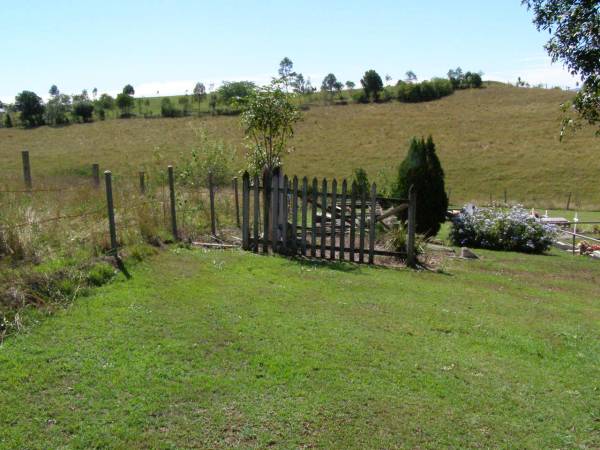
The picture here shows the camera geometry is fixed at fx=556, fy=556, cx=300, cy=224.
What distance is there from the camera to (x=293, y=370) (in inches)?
203

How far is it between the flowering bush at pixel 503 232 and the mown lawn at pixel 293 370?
7522mm

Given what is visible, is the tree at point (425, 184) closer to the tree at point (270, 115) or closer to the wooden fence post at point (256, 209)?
the tree at point (270, 115)

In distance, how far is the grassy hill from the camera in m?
45.8

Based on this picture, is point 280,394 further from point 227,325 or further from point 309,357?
point 227,325

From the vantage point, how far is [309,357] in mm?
5500

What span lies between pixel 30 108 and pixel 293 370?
88.4 metres

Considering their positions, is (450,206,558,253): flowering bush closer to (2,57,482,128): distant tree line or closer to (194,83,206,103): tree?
(2,57,482,128): distant tree line

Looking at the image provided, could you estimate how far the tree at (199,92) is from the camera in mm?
99631

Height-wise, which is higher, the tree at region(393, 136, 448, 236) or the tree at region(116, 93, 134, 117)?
the tree at region(116, 93, 134, 117)

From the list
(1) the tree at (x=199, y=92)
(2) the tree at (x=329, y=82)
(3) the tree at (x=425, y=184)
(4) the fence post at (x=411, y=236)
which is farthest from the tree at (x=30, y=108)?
(4) the fence post at (x=411, y=236)

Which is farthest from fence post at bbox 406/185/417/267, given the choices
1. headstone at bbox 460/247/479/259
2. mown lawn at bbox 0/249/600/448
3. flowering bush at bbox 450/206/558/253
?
flowering bush at bbox 450/206/558/253

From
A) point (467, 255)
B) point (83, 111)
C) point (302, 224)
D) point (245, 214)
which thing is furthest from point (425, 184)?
point (83, 111)

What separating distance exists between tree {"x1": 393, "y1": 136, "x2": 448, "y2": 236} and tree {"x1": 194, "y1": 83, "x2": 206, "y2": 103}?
279 feet

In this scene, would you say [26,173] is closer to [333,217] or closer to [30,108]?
[333,217]
